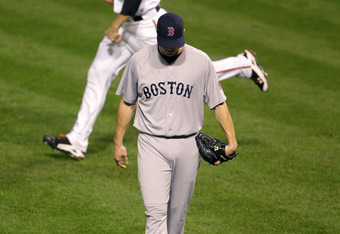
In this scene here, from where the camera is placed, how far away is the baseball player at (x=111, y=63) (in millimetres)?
7164

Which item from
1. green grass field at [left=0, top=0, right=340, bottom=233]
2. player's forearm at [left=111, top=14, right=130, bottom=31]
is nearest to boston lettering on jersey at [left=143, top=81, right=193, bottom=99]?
green grass field at [left=0, top=0, right=340, bottom=233]

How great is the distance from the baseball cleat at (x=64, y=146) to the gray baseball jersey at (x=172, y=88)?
2.67 meters

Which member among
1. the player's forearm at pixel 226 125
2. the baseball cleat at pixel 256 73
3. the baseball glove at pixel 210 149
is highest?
the player's forearm at pixel 226 125

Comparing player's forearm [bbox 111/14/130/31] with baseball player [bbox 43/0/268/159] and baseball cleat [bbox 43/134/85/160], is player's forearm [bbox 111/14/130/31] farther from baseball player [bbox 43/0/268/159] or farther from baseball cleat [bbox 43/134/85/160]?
baseball cleat [bbox 43/134/85/160]

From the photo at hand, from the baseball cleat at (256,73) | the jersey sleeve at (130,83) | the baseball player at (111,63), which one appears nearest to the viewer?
the jersey sleeve at (130,83)

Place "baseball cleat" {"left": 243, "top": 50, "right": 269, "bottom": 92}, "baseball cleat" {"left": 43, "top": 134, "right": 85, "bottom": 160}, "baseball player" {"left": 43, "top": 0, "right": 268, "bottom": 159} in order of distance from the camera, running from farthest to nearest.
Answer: "baseball cleat" {"left": 243, "top": 50, "right": 269, "bottom": 92}
"baseball cleat" {"left": 43, "top": 134, "right": 85, "bottom": 160}
"baseball player" {"left": 43, "top": 0, "right": 268, "bottom": 159}

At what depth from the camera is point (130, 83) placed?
476cm

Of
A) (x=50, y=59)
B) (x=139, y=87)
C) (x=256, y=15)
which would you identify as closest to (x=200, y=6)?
(x=256, y=15)

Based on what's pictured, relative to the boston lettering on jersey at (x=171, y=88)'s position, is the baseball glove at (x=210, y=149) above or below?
below

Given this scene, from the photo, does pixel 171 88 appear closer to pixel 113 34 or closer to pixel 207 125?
pixel 113 34

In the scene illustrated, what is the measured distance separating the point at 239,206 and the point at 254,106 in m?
3.08

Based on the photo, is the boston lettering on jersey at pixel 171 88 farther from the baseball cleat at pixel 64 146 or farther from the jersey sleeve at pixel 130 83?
the baseball cleat at pixel 64 146

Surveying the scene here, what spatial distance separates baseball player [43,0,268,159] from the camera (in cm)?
716

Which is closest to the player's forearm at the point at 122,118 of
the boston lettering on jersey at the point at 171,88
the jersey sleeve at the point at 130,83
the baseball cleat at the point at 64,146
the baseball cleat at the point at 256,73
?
the jersey sleeve at the point at 130,83
